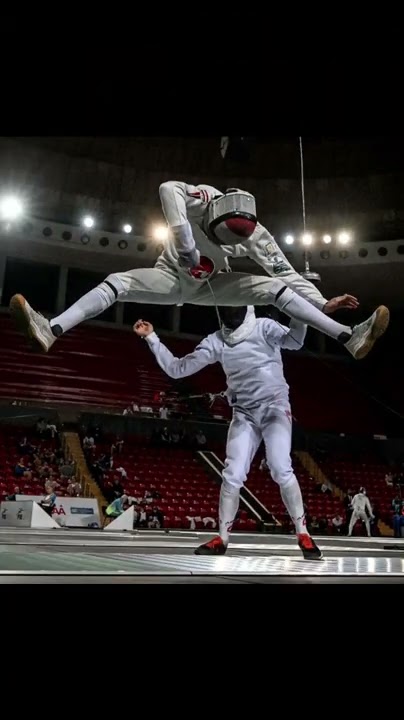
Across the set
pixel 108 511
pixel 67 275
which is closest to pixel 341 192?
pixel 67 275

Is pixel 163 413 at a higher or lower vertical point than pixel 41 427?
higher

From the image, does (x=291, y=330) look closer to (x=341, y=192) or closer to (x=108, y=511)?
(x=108, y=511)

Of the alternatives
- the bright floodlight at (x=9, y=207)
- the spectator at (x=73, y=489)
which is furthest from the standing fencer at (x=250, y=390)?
the bright floodlight at (x=9, y=207)

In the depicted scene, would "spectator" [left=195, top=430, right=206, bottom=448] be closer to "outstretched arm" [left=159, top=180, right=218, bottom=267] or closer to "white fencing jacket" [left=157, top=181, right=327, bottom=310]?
"white fencing jacket" [left=157, top=181, right=327, bottom=310]

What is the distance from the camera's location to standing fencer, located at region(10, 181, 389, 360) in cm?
351

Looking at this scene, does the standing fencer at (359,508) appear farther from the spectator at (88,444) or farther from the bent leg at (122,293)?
the bent leg at (122,293)

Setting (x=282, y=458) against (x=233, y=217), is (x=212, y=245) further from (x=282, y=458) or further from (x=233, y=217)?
(x=282, y=458)

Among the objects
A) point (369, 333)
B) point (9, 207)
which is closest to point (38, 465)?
point (9, 207)

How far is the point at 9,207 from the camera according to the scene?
18.0m

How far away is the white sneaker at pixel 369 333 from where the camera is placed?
346 cm

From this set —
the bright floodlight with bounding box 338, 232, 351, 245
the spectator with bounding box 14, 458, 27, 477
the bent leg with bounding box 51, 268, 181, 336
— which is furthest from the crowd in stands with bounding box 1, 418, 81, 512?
the bright floodlight with bounding box 338, 232, 351, 245

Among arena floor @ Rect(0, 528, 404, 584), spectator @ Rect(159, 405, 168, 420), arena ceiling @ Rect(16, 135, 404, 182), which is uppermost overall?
arena ceiling @ Rect(16, 135, 404, 182)

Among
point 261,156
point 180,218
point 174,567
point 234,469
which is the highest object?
point 261,156

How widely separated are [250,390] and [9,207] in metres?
15.2
